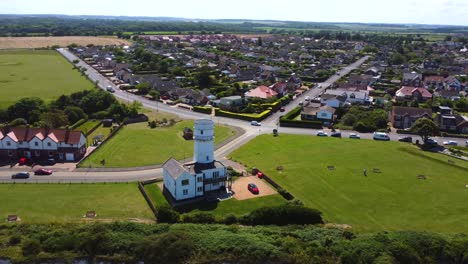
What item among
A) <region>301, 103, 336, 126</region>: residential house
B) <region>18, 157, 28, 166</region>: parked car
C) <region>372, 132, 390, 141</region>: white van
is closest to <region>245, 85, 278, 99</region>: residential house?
<region>301, 103, 336, 126</region>: residential house

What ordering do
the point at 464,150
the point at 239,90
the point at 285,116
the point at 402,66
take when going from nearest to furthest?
the point at 464,150
the point at 285,116
the point at 239,90
the point at 402,66

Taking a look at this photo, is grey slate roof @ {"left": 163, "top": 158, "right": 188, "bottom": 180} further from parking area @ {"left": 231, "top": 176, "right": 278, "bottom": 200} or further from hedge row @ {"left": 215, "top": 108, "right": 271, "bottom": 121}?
hedge row @ {"left": 215, "top": 108, "right": 271, "bottom": 121}

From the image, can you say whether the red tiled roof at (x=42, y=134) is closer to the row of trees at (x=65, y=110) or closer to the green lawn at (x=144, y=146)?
the green lawn at (x=144, y=146)

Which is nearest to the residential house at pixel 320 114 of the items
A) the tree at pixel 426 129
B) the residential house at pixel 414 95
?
the tree at pixel 426 129

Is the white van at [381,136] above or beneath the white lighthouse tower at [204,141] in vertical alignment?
beneath

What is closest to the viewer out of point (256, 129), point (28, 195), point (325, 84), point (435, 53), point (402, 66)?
point (28, 195)

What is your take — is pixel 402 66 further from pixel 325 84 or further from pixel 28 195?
pixel 28 195

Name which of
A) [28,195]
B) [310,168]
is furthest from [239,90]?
[28,195]
